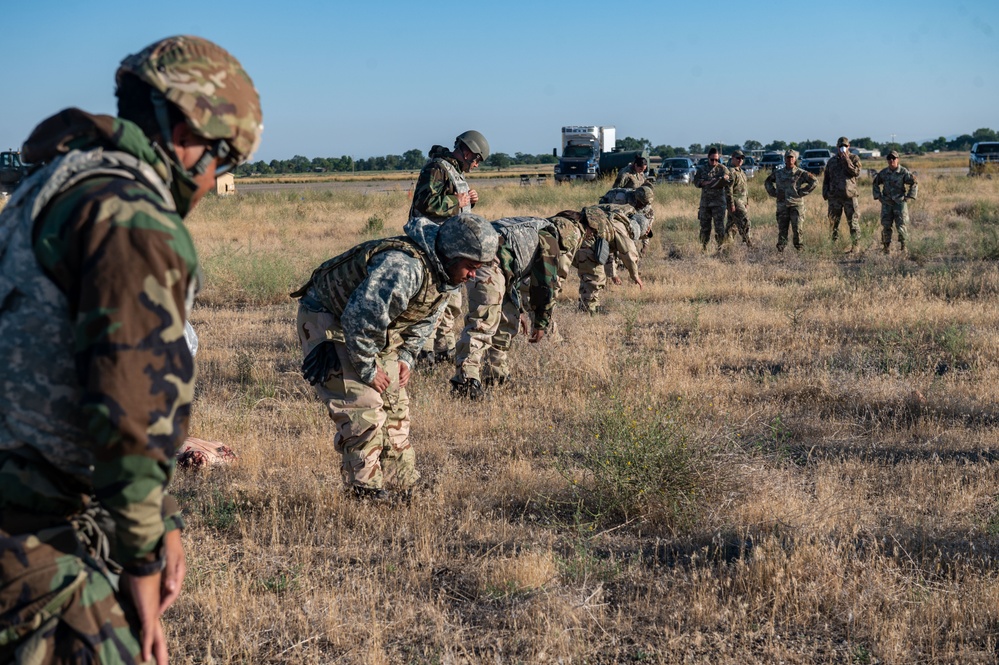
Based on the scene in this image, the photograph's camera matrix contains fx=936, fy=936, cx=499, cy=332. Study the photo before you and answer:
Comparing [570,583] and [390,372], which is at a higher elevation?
[390,372]

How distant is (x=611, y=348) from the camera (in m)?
8.59

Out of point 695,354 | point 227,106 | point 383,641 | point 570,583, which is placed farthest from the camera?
point 695,354

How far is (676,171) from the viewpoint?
3772 centimetres

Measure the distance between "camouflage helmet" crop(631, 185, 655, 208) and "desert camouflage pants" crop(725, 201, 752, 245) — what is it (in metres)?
4.26

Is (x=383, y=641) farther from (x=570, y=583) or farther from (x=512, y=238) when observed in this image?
(x=512, y=238)

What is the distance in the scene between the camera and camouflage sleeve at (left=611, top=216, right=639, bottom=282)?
9.51 meters

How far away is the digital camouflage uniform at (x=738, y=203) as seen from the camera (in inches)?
615

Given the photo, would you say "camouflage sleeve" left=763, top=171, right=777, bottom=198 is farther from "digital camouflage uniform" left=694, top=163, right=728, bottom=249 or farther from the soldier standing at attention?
"digital camouflage uniform" left=694, top=163, right=728, bottom=249

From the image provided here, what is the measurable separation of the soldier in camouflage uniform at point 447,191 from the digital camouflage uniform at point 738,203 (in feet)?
27.4

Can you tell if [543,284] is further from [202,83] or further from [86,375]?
[86,375]

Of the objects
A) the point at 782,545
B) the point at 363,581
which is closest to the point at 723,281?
the point at 782,545

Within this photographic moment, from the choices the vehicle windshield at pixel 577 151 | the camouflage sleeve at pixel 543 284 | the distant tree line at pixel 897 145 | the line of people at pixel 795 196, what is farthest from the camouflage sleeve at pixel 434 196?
the distant tree line at pixel 897 145

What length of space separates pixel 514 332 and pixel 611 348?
48.3 inches

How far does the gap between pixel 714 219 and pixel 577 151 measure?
80.1 ft
